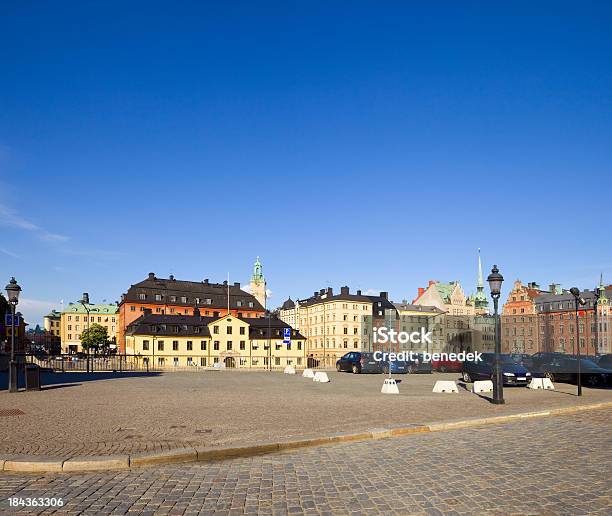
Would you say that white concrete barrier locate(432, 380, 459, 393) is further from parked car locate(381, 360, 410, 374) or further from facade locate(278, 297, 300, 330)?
facade locate(278, 297, 300, 330)

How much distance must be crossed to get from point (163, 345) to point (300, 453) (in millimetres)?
78323

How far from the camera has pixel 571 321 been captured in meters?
99.0

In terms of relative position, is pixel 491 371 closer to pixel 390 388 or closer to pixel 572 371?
pixel 572 371

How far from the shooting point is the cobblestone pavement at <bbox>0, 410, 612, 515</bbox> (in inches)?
265

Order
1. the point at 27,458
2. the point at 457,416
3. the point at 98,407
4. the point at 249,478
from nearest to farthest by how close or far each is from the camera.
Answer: the point at 249,478
the point at 27,458
the point at 457,416
the point at 98,407

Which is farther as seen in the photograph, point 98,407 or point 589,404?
point 589,404

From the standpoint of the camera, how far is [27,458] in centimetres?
895

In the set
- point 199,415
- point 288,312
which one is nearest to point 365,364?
point 199,415

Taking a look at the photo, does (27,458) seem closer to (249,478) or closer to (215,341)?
(249,478)

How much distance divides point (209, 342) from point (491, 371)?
64875 mm

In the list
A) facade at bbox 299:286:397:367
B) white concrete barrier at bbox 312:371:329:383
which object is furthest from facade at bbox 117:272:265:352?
white concrete barrier at bbox 312:371:329:383

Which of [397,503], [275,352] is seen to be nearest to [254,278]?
[275,352]

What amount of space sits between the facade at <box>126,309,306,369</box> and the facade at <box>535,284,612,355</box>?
134 feet

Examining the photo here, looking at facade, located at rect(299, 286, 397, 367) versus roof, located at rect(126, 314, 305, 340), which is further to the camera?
facade, located at rect(299, 286, 397, 367)
